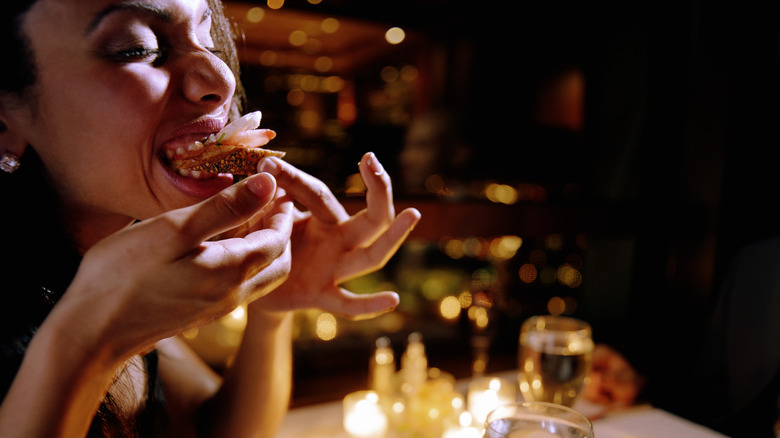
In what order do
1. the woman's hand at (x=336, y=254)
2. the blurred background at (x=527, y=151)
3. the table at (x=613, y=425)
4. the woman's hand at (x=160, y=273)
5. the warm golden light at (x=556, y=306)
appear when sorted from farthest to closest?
the warm golden light at (x=556, y=306)
the blurred background at (x=527, y=151)
the table at (x=613, y=425)
the woman's hand at (x=336, y=254)
the woman's hand at (x=160, y=273)

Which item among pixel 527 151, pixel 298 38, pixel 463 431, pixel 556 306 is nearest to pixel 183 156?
pixel 463 431

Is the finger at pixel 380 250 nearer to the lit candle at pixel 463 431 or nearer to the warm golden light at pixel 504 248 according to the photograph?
the lit candle at pixel 463 431

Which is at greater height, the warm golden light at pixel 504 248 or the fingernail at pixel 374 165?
the fingernail at pixel 374 165

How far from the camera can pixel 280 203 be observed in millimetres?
997

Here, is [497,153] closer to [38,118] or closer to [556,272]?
[556,272]

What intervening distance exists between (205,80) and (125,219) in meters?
0.41

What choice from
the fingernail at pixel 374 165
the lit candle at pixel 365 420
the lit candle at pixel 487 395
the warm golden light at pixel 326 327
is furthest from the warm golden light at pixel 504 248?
the fingernail at pixel 374 165

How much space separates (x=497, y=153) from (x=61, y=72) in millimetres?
3453

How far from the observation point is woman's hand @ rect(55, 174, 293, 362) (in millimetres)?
642

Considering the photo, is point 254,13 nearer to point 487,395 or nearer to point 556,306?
point 487,395

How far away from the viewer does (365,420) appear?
58.4 inches

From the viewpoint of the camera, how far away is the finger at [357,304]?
3.90 ft

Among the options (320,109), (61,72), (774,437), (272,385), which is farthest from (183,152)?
(320,109)

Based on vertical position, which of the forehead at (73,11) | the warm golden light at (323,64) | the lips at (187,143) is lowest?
the lips at (187,143)
